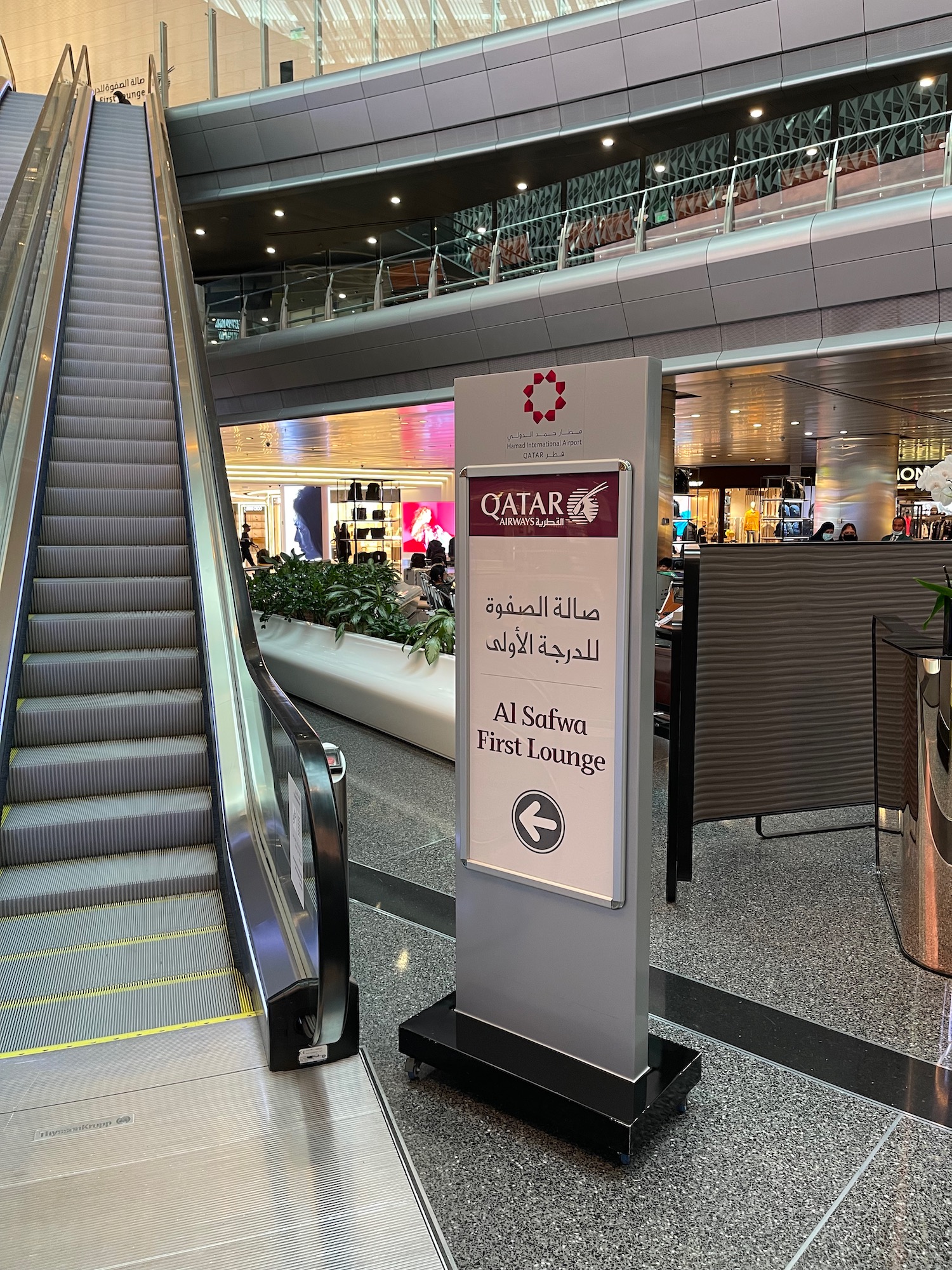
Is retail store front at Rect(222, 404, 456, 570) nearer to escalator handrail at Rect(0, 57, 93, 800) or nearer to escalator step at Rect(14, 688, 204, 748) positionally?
escalator handrail at Rect(0, 57, 93, 800)

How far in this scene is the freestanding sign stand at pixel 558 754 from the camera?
2459 mm

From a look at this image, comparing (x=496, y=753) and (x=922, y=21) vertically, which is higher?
(x=922, y=21)

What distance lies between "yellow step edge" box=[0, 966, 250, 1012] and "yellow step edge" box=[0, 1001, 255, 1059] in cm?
14

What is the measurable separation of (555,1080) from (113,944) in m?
1.73

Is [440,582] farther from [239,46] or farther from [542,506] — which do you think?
[239,46]

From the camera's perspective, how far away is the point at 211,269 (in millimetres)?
25203

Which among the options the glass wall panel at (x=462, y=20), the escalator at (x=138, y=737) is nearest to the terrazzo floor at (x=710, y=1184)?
the escalator at (x=138, y=737)

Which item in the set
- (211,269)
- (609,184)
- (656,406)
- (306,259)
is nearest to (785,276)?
(609,184)

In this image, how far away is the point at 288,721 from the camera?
9.08ft

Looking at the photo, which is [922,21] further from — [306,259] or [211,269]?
[211,269]

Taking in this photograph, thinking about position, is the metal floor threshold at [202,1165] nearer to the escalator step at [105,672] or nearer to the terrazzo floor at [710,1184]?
the terrazzo floor at [710,1184]

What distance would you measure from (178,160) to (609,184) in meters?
8.91

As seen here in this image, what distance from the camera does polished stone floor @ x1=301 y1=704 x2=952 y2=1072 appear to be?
3266 mm

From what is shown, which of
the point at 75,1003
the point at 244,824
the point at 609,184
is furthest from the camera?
the point at 609,184
